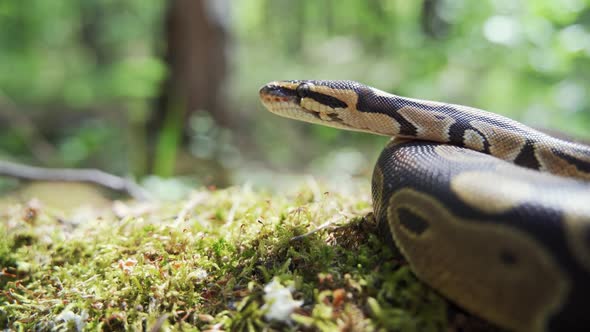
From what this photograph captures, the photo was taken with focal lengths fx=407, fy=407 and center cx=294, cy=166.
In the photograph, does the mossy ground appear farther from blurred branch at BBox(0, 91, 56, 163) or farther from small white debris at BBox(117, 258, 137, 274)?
blurred branch at BBox(0, 91, 56, 163)

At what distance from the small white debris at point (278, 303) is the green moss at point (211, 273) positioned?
0.03 metres

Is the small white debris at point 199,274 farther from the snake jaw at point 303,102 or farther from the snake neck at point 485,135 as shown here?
the snake neck at point 485,135

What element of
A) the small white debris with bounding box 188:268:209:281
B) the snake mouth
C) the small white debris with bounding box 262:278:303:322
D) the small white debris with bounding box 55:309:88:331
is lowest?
the small white debris with bounding box 55:309:88:331

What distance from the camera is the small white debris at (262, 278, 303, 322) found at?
76.1 inches

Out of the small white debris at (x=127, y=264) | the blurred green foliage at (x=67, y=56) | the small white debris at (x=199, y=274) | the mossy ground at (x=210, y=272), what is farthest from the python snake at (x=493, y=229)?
the blurred green foliage at (x=67, y=56)

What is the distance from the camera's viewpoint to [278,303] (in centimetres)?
197

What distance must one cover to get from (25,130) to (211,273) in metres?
8.35

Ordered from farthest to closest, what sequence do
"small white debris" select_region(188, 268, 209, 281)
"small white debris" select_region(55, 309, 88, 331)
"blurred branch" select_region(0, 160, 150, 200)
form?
"blurred branch" select_region(0, 160, 150, 200)
"small white debris" select_region(188, 268, 209, 281)
"small white debris" select_region(55, 309, 88, 331)

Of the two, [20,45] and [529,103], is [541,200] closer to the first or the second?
[529,103]

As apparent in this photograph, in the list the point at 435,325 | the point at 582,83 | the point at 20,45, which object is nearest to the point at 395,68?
the point at 582,83

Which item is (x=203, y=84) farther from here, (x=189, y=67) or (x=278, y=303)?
(x=278, y=303)

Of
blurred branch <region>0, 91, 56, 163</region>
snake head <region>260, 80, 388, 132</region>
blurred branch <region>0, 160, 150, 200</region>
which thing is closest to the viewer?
snake head <region>260, 80, 388, 132</region>

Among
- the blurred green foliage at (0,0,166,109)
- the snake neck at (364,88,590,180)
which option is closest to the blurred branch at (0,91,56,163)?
the blurred green foliage at (0,0,166,109)

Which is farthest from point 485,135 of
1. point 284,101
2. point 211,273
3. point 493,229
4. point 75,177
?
point 75,177
